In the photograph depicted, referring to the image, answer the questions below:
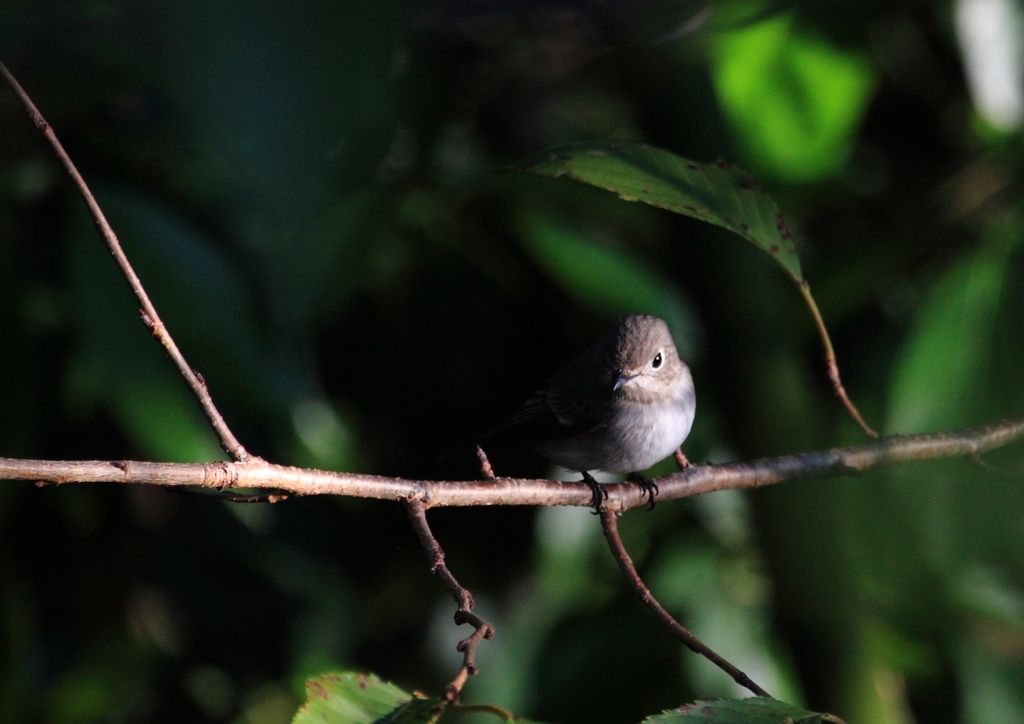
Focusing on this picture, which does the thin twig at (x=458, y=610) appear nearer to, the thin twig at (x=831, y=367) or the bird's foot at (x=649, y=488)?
the bird's foot at (x=649, y=488)

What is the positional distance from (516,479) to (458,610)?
462mm

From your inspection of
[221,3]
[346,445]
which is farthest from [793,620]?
[221,3]

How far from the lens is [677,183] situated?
→ 1.64 meters

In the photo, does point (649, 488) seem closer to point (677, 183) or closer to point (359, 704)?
point (677, 183)

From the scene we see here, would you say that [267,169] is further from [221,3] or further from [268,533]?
[268,533]

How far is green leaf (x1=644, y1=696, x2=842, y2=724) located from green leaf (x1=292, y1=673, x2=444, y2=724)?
294mm

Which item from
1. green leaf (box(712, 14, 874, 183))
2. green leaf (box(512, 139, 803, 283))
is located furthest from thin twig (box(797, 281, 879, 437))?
green leaf (box(712, 14, 874, 183))

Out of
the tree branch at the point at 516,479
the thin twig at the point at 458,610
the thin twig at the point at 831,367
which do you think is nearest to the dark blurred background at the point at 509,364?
the tree branch at the point at 516,479

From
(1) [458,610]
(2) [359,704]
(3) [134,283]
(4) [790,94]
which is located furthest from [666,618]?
(4) [790,94]

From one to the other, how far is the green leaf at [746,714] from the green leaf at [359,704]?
0.96ft

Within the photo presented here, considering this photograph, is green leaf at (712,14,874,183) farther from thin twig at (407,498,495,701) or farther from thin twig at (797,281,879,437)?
thin twig at (407,498,495,701)

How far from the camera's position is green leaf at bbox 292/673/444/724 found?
1.12 metres

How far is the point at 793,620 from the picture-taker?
117 inches

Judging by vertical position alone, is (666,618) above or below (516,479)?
below
